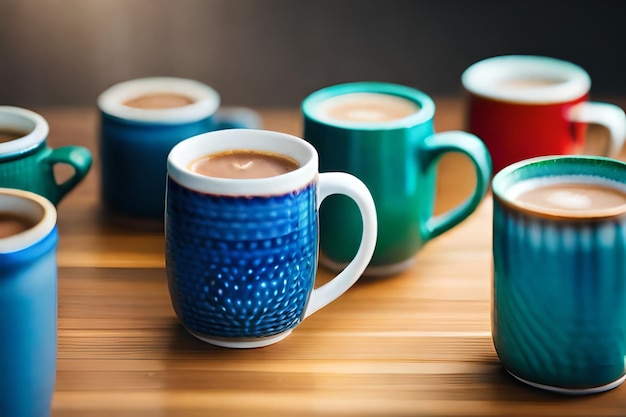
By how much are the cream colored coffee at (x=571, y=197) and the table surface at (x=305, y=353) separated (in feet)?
0.38

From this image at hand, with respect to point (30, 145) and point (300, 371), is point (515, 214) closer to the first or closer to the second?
point (300, 371)

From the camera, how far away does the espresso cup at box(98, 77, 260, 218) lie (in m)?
0.85

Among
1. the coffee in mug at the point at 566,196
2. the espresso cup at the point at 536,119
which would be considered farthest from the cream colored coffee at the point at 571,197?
the espresso cup at the point at 536,119

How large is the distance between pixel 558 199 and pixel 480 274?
6.8 inches

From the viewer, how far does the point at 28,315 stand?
0.55 m

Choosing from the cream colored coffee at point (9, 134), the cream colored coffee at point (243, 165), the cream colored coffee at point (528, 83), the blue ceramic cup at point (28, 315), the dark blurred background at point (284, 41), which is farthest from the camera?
the dark blurred background at point (284, 41)

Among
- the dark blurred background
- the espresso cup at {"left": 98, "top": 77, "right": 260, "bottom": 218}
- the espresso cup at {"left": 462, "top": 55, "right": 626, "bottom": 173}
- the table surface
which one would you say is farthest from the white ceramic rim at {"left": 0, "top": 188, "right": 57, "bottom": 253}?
the dark blurred background

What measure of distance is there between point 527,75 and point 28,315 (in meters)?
0.62

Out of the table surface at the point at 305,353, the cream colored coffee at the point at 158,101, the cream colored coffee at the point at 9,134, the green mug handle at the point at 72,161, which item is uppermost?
the cream colored coffee at the point at 158,101

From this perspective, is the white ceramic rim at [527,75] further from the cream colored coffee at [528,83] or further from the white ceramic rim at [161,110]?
the white ceramic rim at [161,110]

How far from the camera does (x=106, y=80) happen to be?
1.30 m

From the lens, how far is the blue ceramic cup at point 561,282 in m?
0.60

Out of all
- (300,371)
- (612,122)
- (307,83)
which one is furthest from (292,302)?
(307,83)

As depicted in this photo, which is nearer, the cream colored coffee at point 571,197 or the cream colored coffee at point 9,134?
the cream colored coffee at point 571,197
